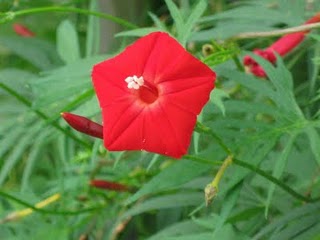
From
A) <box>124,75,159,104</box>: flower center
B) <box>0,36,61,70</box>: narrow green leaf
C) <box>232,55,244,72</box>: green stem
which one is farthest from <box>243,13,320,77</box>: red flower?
<box>0,36,61,70</box>: narrow green leaf

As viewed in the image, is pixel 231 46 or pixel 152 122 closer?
pixel 152 122

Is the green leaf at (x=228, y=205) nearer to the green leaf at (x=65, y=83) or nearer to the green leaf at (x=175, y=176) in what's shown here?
the green leaf at (x=175, y=176)

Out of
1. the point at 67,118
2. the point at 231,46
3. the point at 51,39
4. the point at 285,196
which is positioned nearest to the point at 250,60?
the point at 231,46

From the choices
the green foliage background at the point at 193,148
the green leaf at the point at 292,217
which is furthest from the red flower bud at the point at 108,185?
the green leaf at the point at 292,217

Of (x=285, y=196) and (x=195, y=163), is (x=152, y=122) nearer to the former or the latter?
(x=195, y=163)

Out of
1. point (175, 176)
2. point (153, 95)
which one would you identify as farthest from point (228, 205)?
point (153, 95)

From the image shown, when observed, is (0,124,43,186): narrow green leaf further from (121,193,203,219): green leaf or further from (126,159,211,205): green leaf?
(126,159,211,205): green leaf

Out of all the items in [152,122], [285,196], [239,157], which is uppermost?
[152,122]
